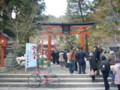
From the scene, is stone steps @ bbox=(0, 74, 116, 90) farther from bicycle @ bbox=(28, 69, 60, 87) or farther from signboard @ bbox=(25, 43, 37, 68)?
signboard @ bbox=(25, 43, 37, 68)

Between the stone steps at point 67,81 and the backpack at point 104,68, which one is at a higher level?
the backpack at point 104,68

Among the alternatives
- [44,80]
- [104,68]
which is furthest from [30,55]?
[104,68]

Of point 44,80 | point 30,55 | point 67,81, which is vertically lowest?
point 67,81

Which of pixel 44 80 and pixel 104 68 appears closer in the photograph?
pixel 104 68

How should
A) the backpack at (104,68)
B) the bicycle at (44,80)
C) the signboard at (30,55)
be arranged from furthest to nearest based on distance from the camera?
the signboard at (30,55)
the bicycle at (44,80)
the backpack at (104,68)

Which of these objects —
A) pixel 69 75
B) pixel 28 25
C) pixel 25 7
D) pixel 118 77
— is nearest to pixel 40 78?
pixel 69 75

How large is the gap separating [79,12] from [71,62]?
2629cm

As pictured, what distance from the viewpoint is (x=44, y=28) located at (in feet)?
76.3

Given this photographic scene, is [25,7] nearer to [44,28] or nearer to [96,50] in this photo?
[44,28]

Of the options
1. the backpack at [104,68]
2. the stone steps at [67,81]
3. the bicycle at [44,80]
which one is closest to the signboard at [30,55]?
the stone steps at [67,81]

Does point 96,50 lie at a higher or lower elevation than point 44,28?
Result: lower

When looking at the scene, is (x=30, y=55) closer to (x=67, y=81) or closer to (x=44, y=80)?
(x=44, y=80)

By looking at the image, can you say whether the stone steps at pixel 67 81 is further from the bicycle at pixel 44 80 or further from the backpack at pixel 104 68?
the backpack at pixel 104 68

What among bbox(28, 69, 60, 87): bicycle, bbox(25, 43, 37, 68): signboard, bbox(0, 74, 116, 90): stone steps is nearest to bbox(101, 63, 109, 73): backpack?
bbox(0, 74, 116, 90): stone steps
